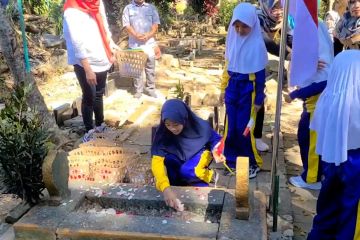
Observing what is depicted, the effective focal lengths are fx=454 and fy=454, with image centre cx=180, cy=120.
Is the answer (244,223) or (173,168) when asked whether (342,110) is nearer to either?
(244,223)

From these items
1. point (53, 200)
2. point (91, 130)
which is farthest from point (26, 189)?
point (91, 130)

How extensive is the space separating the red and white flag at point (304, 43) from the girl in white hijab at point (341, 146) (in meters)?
0.70

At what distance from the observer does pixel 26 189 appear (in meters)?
2.97

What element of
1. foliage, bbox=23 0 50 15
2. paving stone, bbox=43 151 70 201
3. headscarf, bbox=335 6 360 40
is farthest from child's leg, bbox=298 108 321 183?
foliage, bbox=23 0 50 15

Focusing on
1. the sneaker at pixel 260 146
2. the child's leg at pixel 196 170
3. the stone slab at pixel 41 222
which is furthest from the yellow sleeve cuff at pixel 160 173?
the sneaker at pixel 260 146

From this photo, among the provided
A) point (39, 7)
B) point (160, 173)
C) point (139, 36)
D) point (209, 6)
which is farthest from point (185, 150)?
point (209, 6)

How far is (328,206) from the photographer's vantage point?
2.72 metres

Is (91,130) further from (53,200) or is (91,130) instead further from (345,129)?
(345,129)

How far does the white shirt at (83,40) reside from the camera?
173 inches

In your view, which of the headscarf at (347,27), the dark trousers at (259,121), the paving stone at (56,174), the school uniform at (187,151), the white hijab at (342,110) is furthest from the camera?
the headscarf at (347,27)

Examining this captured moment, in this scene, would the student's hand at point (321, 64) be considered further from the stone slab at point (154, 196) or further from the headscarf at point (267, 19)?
the stone slab at point (154, 196)

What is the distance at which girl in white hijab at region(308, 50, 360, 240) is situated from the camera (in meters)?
2.43

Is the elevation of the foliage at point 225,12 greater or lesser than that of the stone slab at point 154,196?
greater

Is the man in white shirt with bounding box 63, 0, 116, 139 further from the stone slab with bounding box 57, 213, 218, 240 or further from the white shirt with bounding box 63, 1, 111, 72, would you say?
the stone slab with bounding box 57, 213, 218, 240
